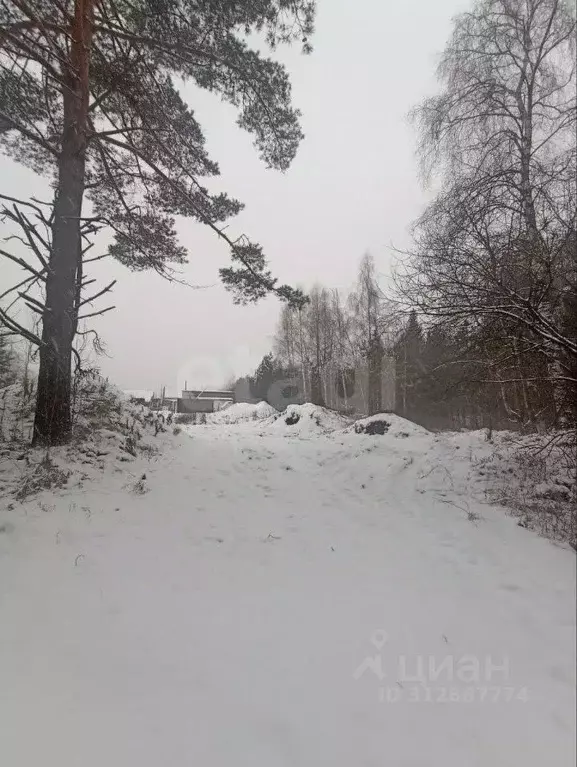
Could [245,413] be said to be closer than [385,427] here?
No

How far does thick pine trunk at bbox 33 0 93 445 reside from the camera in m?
4.48

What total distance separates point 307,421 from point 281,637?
27.8 ft

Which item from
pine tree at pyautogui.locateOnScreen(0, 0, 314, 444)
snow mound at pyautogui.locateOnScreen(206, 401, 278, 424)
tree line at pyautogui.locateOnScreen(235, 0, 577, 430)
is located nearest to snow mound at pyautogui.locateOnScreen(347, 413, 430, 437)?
tree line at pyautogui.locateOnScreen(235, 0, 577, 430)

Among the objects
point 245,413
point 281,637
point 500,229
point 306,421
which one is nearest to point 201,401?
→ point 245,413

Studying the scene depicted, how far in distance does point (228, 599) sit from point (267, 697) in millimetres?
834

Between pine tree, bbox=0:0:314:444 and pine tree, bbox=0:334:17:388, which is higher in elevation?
pine tree, bbox=0:0:314:444

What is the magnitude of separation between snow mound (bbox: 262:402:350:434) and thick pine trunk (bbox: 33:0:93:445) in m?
6.27

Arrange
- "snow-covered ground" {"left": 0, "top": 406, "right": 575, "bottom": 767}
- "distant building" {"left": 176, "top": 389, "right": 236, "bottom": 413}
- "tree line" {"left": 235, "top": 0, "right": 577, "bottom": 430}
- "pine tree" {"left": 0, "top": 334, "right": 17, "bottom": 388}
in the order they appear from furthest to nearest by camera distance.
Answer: "distant building" {"left": 176, "top": 389, "right": 236, "bottom": 413} → "pine tree" {"left": 0, "top": 334, "right": 17, "bottom": 388} → "tree line" {"left": 235, "top": 0, "right": 577, "bottom": 430} → "snow-covered ground" {"left": 0, "top": 406, "right": 575, "bottom": 767}

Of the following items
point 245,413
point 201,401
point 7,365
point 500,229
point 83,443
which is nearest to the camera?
point 500,229

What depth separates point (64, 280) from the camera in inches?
180

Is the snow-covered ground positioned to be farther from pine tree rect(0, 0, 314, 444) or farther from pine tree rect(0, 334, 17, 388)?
pine tree rect(0, 334, 17, 388)

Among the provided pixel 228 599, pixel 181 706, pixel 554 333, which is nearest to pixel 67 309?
pixel 228 599

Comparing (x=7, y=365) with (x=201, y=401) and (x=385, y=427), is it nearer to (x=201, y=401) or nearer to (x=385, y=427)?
(x=385, y=427)

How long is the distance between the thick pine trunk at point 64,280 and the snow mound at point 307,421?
6271mm
